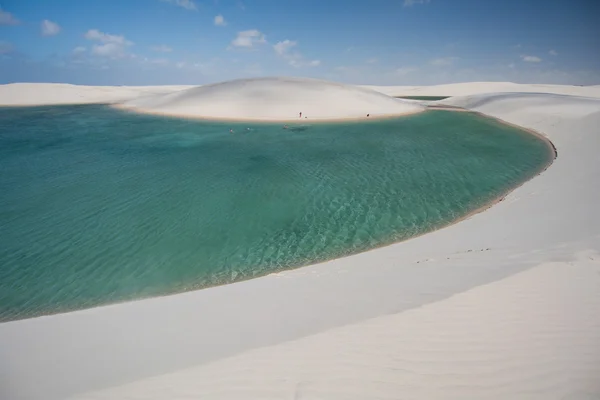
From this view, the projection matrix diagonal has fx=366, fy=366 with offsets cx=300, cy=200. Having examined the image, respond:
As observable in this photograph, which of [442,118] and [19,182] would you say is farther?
[442,118]

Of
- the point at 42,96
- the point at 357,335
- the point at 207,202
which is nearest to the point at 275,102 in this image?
the point at 207,202

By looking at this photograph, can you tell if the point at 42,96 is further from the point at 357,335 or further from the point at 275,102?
the point at 357,335

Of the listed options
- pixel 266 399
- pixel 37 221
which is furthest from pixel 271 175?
pixel 266 399

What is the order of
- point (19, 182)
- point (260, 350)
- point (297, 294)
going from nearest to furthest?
point (260, 350), point (297, 294), point (19, 182)

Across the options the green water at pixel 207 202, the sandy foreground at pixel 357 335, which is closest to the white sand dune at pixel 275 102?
the green water at pixel 207 202

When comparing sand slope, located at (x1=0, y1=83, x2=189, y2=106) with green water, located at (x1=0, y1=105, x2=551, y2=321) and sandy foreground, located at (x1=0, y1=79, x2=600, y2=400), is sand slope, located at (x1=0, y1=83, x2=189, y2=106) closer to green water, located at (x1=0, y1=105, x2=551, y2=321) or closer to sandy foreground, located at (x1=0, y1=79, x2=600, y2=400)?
green water, located at (x1=0, y1=105, x2=551, y2=321)

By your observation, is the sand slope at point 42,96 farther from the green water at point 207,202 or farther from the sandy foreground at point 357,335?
the sandy foreground at point 357,335

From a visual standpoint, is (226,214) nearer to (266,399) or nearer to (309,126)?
(266,399)
